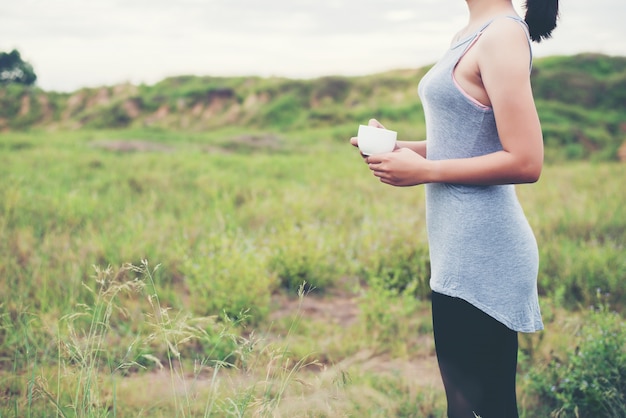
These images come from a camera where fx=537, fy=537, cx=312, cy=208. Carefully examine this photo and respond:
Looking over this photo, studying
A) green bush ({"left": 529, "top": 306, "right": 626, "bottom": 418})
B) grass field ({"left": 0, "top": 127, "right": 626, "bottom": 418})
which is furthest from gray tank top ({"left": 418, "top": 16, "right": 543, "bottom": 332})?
green bush ({"left": 529, "top": 306, "right": 626, "bottom": 418})

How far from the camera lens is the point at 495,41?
1366 millimetres

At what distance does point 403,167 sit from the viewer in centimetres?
155

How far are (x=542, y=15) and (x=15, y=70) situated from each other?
1506 inches

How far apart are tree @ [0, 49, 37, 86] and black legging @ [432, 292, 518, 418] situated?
37197 mm

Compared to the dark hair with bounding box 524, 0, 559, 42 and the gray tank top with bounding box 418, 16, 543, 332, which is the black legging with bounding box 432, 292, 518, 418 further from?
the dark hair with bounding box 524, 0, 559, 42

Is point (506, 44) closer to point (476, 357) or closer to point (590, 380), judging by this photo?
point (476, 357)

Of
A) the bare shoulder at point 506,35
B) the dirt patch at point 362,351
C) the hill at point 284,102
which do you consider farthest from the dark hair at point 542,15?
the hill at point 284,102

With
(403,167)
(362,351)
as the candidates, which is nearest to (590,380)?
(362,351)

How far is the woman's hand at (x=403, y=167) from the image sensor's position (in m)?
1.53

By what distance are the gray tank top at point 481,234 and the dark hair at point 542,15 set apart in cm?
28

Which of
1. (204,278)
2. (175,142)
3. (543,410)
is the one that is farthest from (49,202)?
(175,142)

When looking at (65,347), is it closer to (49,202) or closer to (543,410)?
(543,410)

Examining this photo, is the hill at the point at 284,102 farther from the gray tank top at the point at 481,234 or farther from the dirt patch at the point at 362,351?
the gray tank top at the point at 481,234

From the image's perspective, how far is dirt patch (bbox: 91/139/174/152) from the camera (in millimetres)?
12234
